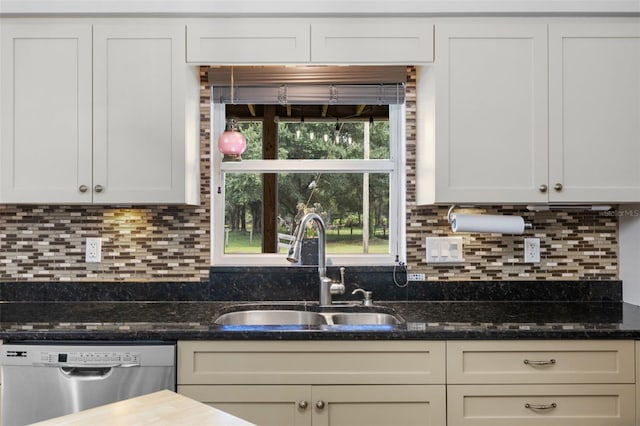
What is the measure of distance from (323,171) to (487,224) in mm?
849

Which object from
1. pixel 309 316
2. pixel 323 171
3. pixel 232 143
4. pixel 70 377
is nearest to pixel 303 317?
pixel 309 316

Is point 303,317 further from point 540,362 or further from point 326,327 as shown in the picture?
point 540,362

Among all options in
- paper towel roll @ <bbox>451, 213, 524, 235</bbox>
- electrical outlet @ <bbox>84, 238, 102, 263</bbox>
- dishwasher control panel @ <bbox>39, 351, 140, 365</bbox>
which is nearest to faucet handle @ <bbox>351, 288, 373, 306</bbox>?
paper towel roll @ <bbox>451, 213, 524, 235</bbox>

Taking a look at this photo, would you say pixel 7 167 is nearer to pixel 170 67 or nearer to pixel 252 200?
pixel 170 67

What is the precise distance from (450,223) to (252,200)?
1.01 m

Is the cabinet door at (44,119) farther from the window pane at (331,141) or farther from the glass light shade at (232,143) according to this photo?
the window pane at (331,141)

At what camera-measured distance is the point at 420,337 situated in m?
1.84

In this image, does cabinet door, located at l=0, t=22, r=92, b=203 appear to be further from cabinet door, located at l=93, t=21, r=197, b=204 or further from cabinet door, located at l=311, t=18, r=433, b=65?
cabinet door, located at l=311, t=18, r=433, b=65

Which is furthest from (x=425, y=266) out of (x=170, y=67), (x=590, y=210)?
(x=170, y=67)

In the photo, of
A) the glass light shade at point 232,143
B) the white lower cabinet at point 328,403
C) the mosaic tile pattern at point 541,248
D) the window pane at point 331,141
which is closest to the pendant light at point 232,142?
the glass light shade at point 232,143

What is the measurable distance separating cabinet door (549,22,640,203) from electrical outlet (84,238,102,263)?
2100 mm

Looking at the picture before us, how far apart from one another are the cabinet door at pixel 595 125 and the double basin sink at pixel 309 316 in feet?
3.06

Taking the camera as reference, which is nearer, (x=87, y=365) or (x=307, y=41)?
(x=87, y=365)

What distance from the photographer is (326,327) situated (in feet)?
6.21
